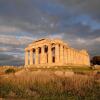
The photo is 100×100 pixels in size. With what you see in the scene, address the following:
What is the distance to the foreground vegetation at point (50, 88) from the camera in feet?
50.2

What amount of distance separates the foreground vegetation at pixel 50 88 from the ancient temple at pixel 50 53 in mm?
51963

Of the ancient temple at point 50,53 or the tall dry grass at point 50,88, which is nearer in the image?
the tall dry grass at point 50,88

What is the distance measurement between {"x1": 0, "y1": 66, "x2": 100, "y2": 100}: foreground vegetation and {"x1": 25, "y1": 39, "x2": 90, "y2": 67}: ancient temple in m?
52.0

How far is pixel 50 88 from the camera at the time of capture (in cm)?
1683

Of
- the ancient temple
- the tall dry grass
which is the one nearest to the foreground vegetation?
the tall dry grass

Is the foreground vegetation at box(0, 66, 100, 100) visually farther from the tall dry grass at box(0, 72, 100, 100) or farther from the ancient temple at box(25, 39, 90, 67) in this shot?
the ancient temple at box(25, 39, 90, 67)

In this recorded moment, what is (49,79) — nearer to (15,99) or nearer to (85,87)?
(85,87)

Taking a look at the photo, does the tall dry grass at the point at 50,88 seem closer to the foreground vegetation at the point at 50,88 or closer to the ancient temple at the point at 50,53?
the foreground vegetation at the point at 50,88

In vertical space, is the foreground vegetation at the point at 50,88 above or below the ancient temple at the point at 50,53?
below

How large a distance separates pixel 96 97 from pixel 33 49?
7030 cm

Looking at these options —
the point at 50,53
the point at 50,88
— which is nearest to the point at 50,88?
the point at 50,88

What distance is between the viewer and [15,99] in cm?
1446

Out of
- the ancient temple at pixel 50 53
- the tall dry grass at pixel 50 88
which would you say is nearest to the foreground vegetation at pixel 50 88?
the tall dry grass at pixel 50 88

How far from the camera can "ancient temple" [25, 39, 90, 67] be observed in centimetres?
7488
